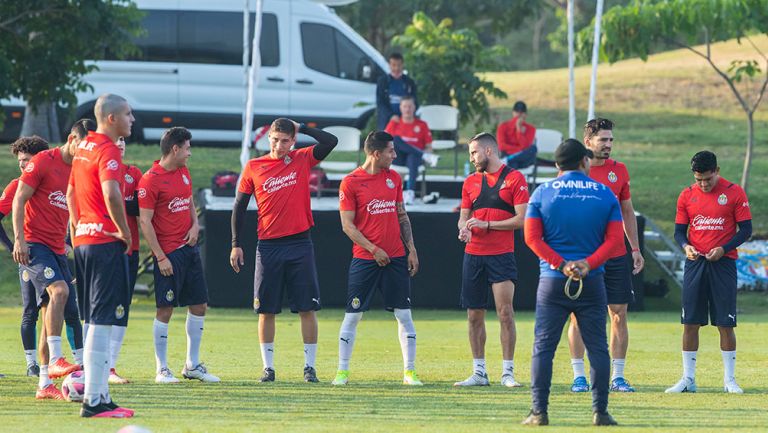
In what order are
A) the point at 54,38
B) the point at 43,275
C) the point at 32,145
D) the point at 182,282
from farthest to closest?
the point at 54,38 → the point at 182,282 → the point at 32,145 → the point at 43,275

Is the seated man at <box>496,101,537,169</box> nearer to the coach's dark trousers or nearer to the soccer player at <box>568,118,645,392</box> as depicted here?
the soccer player at <box>568,118,645,392</box>

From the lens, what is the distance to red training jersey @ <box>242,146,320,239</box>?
473 inches

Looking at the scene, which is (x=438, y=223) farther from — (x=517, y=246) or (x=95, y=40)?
(x=95, y=40)

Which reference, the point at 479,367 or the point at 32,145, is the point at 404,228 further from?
the point at 32,145

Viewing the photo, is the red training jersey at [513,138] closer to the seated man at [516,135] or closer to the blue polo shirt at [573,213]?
the seated man at [516,135]

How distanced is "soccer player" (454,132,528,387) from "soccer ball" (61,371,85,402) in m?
3.19

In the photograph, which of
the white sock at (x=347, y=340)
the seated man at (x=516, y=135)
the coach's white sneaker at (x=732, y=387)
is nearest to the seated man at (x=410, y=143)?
the seated man at (x=516, y=135)

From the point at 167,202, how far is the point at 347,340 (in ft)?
6.21

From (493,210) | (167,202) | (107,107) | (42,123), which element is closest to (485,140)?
(493,210)

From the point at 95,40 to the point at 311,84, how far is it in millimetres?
5201

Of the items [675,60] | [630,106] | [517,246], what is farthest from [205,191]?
[675,60]

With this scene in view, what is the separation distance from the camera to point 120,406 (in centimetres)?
1018

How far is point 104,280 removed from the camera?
9.69 metres

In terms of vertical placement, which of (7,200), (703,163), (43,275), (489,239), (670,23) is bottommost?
(43,275)
